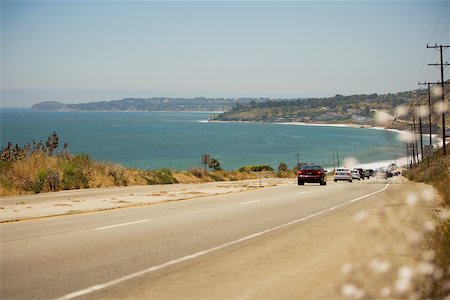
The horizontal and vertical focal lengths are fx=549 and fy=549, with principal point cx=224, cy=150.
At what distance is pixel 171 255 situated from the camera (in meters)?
9.59

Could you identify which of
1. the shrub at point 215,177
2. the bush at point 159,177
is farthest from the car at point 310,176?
the shrub at point 215,177

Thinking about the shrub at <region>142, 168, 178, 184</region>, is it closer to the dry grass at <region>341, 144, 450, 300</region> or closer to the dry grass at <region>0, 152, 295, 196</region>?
the dry grass at <region>0, 152, 295, 196</region>

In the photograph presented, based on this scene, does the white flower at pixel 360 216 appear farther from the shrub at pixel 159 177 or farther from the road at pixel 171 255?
the shrub at pixel 159 177

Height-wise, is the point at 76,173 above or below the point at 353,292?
below

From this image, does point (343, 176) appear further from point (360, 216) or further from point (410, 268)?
point (410, 268)

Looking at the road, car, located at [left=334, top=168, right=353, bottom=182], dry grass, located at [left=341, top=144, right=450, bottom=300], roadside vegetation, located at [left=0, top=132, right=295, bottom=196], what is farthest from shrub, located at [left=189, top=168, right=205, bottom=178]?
dry grass, located at [left=341, top=144, right=450, bottom=300]

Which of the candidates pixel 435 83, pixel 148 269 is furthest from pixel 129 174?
pixel 435 83

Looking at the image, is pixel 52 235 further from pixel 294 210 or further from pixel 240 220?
pixel 294 210

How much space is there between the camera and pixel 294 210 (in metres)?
18.0

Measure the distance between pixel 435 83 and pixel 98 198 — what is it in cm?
4897

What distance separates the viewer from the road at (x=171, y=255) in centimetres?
732

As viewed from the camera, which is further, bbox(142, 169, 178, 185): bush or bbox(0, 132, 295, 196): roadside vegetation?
bbox(142, 169, 178, 185): bush

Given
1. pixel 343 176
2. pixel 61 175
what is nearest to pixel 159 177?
pixel 61 175

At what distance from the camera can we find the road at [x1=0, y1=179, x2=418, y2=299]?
732cm
